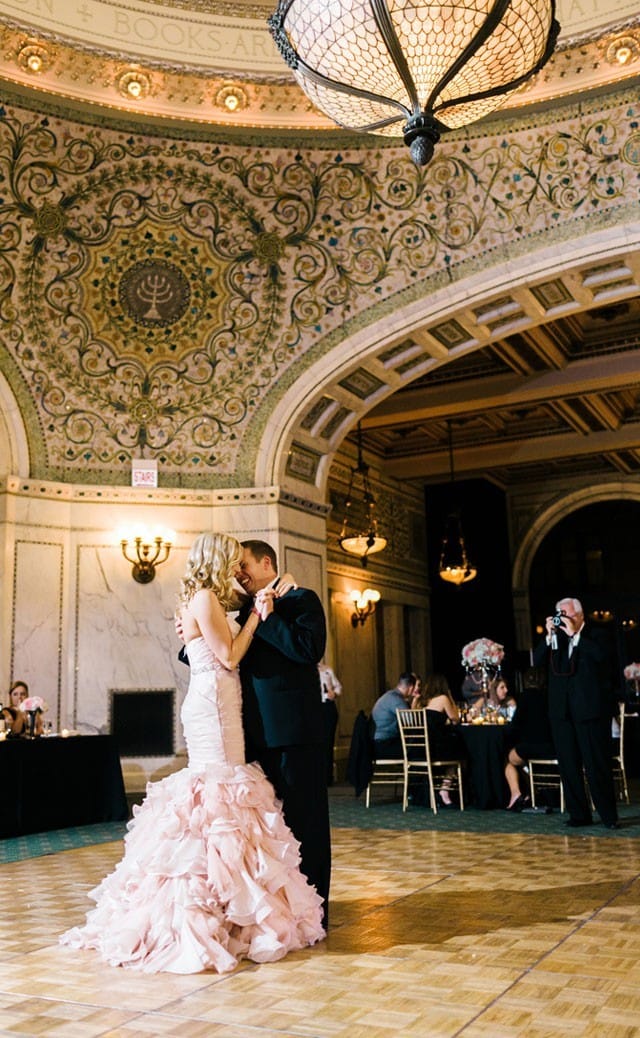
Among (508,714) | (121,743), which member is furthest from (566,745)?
(121,743)

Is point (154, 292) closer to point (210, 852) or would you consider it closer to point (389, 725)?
point (389, 725)

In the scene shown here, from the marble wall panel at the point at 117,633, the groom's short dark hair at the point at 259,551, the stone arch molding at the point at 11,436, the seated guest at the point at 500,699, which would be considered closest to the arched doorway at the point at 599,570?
the seated guest at the point at 500,699

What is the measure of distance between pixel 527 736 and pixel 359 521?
6914 millimetres

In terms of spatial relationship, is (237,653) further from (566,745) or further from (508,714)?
(508,714)

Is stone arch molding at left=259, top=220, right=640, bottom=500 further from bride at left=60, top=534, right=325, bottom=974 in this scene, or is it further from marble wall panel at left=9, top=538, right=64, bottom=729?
bride at left=60, top=534, right=325, bottom=974

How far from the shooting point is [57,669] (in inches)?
374

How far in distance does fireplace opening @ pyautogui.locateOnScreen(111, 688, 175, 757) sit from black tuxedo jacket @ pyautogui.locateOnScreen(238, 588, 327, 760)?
20.3 feet

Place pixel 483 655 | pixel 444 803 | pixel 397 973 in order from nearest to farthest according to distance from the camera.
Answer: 1. pixel 397 973
2. pixel 444 803
3. pixel 483 655

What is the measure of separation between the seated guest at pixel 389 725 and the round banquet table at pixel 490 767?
85 cm

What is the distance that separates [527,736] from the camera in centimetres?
805

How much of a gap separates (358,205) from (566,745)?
5861 millimetres

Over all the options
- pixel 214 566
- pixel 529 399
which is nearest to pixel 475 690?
pixel 529 399

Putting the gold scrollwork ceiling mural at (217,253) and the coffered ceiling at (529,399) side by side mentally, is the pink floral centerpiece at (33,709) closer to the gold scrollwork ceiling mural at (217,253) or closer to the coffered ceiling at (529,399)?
the gold scrollwork ceiling mural at (217,253)

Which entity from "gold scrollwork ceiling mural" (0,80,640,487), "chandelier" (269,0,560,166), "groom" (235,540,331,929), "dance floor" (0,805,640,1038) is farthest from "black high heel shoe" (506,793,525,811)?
"chandelier" (269,0,560,166)
